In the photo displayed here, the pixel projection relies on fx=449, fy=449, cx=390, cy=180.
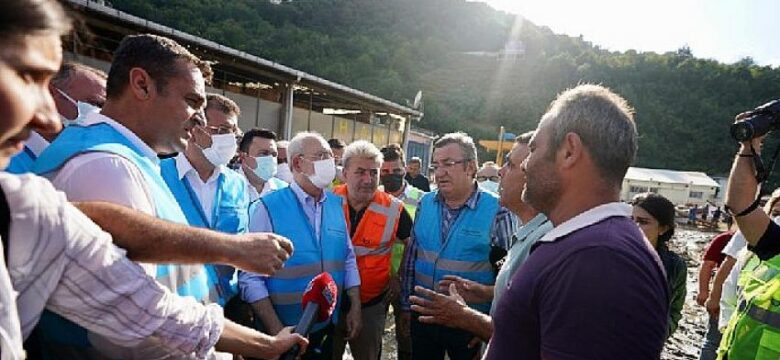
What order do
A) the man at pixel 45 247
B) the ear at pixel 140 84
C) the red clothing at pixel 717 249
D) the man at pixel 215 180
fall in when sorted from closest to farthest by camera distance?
1. the man at pixel 45 247
2. the ear at pixel 140 84
3. the man at pixel 215 180
4. the red clothing at pixel 717 249

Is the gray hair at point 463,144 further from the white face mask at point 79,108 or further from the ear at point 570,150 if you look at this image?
the white face mask at point 79,108

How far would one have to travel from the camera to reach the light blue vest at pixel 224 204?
2393 mm

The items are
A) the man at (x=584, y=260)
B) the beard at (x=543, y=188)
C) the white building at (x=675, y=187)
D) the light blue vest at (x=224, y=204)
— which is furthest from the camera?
the white building at (x=675, y=187)

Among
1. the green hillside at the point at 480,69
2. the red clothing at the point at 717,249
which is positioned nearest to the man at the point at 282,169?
the red clothing at the point at 717,249

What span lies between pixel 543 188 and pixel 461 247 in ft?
6.00

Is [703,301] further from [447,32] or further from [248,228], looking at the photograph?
[447,32]

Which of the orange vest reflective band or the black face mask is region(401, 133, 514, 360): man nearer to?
the orange vest reflective band

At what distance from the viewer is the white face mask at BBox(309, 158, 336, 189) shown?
10.9ft

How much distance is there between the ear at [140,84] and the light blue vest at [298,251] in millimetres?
1540

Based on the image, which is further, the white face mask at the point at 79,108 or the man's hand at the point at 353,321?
the man's hand at the point at 353,321

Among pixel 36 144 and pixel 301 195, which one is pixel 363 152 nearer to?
pixel 301 195

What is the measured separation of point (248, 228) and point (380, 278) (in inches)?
47.7

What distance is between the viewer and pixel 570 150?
145cm

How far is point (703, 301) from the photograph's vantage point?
15.3ft
